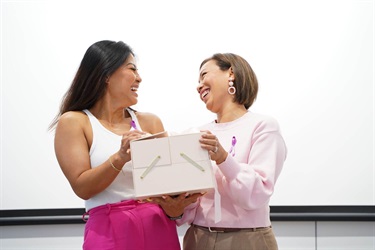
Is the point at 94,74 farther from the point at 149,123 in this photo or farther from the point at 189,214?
the point at 189,214

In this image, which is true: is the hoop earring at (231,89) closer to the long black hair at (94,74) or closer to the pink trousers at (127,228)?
the long black hair at (94,74)

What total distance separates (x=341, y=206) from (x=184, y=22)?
53.2 inches

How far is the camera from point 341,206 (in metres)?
2.65

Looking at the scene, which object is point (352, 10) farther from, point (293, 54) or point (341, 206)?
point (341, 206)

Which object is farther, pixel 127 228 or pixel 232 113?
pixel 232 113

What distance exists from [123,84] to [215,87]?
33cm

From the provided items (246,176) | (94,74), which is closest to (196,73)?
(94,74)

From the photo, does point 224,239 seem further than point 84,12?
No

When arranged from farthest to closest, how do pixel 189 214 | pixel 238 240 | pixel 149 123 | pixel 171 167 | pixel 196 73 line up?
pixel 196 73 → pixel 149 123 → pixel 189 214 → pixel 238 240 → pixel 171 167

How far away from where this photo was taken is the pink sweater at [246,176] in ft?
4.77

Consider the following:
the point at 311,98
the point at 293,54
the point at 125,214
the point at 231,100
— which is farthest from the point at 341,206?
the point at 125,214

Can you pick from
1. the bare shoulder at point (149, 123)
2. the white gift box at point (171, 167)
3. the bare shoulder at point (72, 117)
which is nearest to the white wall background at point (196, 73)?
the bare shoulder at point (149, 123)

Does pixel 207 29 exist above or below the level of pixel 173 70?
above

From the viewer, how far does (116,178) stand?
5.17 feet
